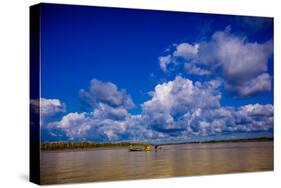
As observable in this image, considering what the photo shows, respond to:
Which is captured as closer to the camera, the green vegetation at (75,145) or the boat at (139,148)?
the green vegetation at (75,145)

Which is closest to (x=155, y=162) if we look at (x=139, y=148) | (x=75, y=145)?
(x=139, y=148)

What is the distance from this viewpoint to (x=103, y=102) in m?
12.4

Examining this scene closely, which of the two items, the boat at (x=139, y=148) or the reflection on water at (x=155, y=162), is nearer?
the reflection on water at (x=155, y=162)

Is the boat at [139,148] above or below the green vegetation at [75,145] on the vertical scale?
below

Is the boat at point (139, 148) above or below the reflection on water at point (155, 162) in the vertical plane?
above

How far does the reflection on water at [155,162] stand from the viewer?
1195cm

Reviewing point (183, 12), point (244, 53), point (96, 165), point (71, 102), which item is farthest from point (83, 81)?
point (244, 53)

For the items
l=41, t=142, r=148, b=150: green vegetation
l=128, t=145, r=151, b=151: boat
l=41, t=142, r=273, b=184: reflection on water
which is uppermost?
l=41, t=142, r=148, b=150: green vegetation

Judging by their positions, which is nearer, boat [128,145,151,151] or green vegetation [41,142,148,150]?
Result: green vegetation [41,142,148,150]

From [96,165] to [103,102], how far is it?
1.08 meters

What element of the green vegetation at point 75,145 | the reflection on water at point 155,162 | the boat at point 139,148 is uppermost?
the green vegetation at point 75,145

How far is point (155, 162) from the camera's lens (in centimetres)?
1283

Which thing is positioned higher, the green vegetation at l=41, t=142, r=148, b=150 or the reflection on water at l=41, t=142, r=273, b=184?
the green vegetation at l=41, t=142, r=148, b=150

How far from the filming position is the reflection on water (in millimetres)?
11945
